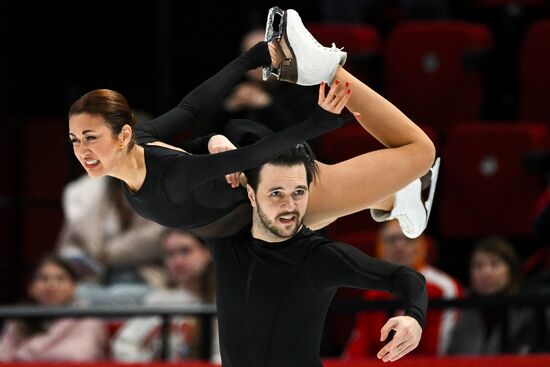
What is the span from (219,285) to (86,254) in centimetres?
242

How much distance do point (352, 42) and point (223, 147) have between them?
285cm

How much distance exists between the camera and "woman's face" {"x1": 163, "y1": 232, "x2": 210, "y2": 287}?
6.08 metres

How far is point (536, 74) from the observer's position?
22.3 ft

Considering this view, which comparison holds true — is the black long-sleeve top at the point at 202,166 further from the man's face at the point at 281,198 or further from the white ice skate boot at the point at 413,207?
the white ice skate boot at the point at 413,207

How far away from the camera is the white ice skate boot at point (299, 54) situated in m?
4.16

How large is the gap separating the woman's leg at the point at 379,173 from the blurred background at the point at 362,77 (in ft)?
5.68

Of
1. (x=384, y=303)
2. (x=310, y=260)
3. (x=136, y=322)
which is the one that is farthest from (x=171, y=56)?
(x=310, y=260)

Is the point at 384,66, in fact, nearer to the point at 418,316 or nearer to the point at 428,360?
the point at 428,360

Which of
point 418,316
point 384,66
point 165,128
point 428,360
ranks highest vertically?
point 384,66

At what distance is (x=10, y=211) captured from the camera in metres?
7.95

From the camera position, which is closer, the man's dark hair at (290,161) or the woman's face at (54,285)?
the man's dark hair at (290,161)

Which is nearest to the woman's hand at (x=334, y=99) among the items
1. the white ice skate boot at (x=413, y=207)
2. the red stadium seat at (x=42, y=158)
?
the white ice skate boot at (x=413, y=207)

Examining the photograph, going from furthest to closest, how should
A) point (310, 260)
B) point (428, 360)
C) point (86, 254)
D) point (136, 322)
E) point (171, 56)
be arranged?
1. point (171, 56)
2. point (86, 254)
3. point (136, 322)
4. point (428, 360)
5. point (310, 260)

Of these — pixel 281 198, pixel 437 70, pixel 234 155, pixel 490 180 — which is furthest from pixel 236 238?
pixel 437 70
